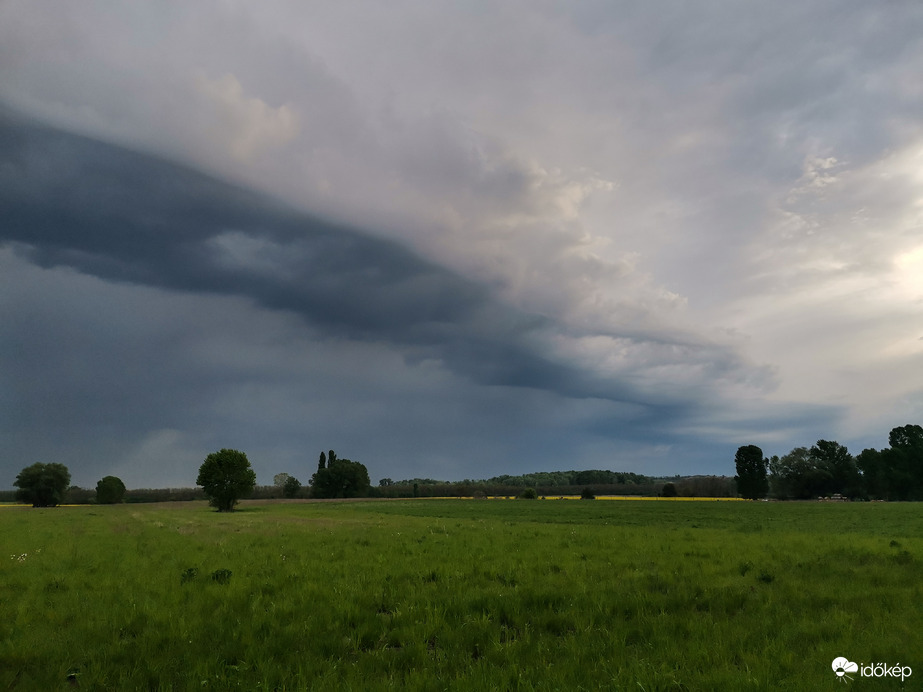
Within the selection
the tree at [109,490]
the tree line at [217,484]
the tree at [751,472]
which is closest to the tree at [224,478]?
the tree line at [217,484]

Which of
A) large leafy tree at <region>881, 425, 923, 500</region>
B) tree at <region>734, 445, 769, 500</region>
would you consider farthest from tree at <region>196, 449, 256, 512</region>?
large leafy tree at <region>881, 425, 923, 500</region>

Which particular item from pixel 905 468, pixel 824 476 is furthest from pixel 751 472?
pixel 905 468

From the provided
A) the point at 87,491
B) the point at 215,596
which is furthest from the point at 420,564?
the point at 87,491

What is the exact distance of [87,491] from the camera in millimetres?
144000

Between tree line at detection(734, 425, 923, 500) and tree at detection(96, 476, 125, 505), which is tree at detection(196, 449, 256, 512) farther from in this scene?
tree line at detection(734, 425, 923, 500)

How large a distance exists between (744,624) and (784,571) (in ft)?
21.6

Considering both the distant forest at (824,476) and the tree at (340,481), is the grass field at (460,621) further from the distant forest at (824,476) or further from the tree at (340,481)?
the tree at (340,481)

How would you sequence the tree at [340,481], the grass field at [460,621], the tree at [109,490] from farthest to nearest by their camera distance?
the tree at [340,481] < the tree at [109,490] < the grass field at [460,621]

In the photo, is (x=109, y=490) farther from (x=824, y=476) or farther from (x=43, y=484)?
(x=824, y=476)

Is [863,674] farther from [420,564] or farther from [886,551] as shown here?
[886,551]

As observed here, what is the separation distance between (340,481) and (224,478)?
242 ft

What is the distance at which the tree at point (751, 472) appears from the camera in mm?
124312

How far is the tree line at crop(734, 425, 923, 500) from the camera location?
116188 mm

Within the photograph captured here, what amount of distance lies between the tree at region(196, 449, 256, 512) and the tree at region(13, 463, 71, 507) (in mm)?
62299
